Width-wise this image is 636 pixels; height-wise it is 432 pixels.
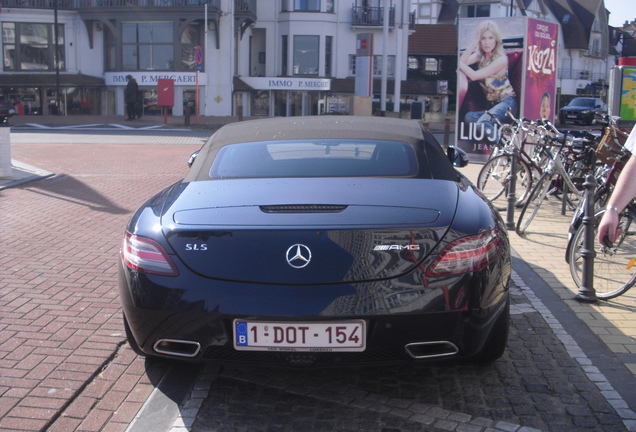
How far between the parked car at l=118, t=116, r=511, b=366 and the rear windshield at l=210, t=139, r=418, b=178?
0.40 m

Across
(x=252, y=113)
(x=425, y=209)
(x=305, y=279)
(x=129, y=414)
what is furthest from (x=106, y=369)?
(x=252, y=113)

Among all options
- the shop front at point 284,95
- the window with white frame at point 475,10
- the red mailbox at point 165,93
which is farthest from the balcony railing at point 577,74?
the red mailbox at point 165,93

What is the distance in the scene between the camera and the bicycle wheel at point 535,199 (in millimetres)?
7926

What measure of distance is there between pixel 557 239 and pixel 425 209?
15.5 feet

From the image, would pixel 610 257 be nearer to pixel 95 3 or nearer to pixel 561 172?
pixel 561 172

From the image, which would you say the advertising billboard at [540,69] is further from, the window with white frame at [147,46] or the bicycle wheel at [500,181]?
the window with white frame at [147,46]

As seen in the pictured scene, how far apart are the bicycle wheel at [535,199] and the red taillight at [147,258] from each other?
205 inches

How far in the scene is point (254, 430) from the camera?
3441 mm

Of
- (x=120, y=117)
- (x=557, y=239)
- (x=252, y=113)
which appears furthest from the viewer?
(x=252, y=113)

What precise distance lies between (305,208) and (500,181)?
7106mm

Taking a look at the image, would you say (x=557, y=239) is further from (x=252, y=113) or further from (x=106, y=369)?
(x=252, y=113)

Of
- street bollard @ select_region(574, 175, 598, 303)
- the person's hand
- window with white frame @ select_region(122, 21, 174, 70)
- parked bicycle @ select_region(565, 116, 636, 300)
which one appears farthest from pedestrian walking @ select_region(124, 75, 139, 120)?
the person's hand

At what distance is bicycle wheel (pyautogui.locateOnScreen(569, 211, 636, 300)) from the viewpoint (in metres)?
5.56

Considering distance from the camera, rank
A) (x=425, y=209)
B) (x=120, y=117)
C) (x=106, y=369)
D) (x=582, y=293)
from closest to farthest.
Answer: (x=425, y=209) < (x=106, y=369) < (x=582, y=293) < (x=120, y=117)
